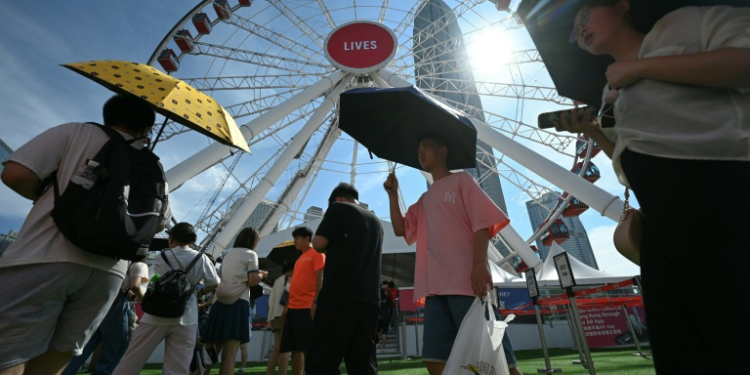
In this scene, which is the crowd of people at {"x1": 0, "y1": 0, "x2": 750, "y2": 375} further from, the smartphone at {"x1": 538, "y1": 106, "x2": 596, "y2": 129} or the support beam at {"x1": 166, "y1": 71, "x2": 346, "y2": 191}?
the support beam at {"x1": 166, "y1": 71, "x2": 346, "y2": 191}

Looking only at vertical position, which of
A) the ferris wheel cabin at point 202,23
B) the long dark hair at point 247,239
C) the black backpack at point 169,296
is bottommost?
the black backpack at point 169,296

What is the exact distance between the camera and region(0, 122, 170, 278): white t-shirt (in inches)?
55.2

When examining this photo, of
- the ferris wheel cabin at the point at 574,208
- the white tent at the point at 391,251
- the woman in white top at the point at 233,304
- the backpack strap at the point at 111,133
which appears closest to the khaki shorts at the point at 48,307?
the backpack strap at the point at 111,133

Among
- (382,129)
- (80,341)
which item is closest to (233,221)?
(382,129)

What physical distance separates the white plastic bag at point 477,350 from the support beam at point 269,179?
7.84 metres

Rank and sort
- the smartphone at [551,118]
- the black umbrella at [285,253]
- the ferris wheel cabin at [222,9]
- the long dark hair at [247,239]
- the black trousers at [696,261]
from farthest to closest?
the ferris wheel cabin at [222,9], the black umbrella at [285,253], the long dark hair at [247,239], the smartphone at [551,118], the black trousers at [696,261]

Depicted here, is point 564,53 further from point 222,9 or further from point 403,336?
point 222,9

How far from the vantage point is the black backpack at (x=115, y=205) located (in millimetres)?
1368

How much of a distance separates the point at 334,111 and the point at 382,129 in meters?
10.6

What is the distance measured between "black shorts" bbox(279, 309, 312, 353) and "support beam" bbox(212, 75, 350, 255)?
5.31 meters

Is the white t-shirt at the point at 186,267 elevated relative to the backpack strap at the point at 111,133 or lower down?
lower down

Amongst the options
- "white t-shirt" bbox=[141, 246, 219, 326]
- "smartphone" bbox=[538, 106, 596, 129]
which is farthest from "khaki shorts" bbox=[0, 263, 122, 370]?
"smartphone" bbox=[538, 106, 596, 129]

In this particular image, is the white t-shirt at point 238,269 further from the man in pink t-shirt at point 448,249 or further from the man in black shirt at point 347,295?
the man in pink t-shirt at point 448,249

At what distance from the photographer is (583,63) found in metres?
1.36
